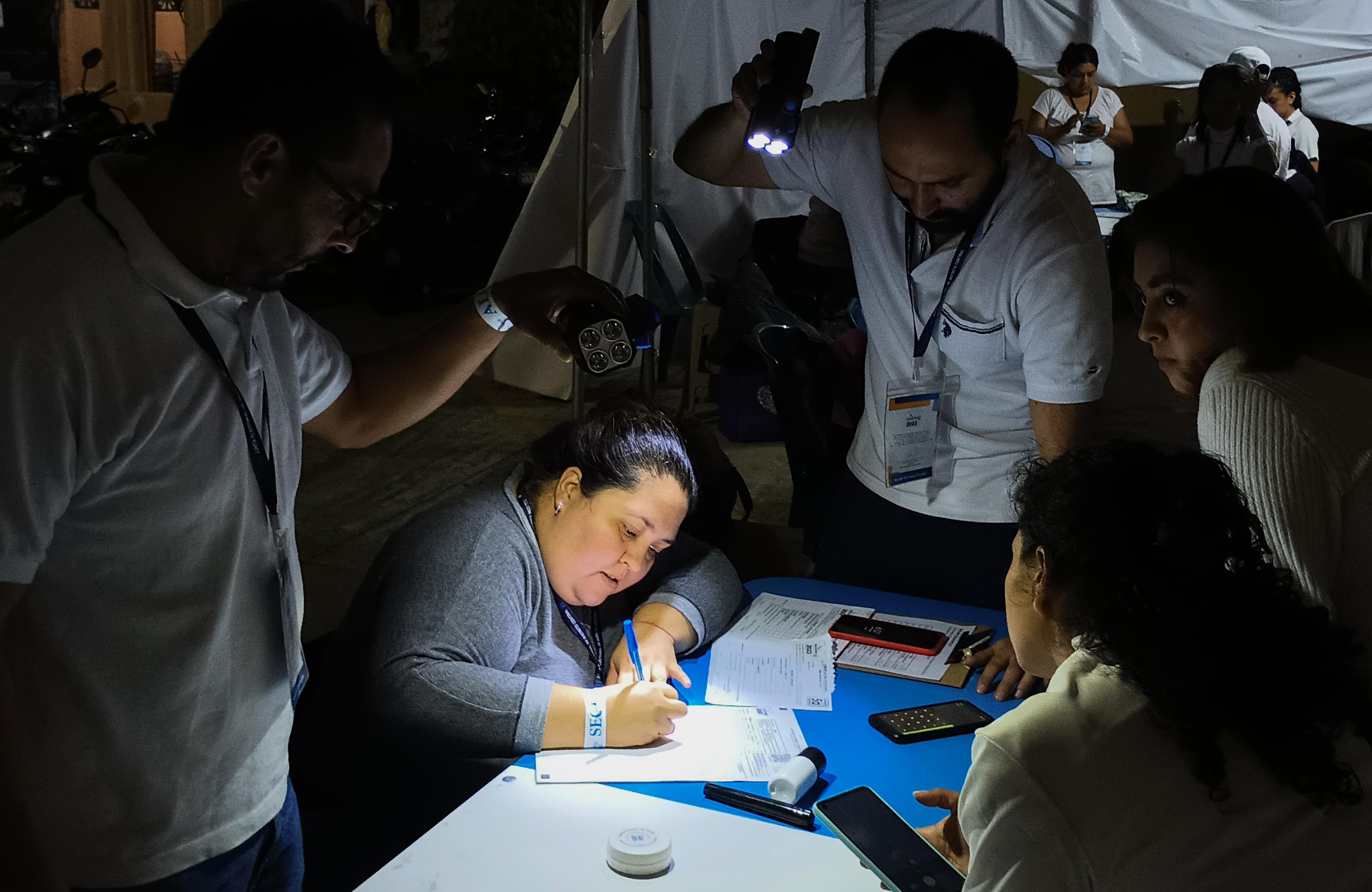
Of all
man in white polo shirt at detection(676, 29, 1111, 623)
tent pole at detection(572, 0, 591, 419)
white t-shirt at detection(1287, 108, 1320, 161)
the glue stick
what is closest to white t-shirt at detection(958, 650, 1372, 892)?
the glue stick

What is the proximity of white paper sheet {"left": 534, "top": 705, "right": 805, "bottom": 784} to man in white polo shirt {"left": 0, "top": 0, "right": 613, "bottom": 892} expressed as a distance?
47 centimetres

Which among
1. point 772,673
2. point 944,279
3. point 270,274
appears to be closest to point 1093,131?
point 944,279

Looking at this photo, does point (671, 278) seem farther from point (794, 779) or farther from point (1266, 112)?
point (794, 779)

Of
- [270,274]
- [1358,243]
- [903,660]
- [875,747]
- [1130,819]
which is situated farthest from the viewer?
[1358,243]

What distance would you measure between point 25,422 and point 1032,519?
1.04m

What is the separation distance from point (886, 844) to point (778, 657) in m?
0.68

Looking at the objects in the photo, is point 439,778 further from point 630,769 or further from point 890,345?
point 890,345

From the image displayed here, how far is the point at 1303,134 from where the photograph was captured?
5.56 m

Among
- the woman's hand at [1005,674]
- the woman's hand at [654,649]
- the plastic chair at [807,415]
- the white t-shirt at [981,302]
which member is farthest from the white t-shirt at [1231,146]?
the woman's hand at [654,649]

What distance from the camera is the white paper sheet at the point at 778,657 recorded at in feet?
6.39

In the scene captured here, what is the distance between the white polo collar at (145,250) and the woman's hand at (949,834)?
104 cm

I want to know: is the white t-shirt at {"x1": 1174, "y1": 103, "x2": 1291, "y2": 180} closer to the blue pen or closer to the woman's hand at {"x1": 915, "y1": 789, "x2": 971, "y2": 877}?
the blue pen

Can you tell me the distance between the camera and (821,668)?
2.06m

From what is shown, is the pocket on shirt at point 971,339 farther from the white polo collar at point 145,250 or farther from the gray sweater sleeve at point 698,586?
the white polo collar at point 145,250
